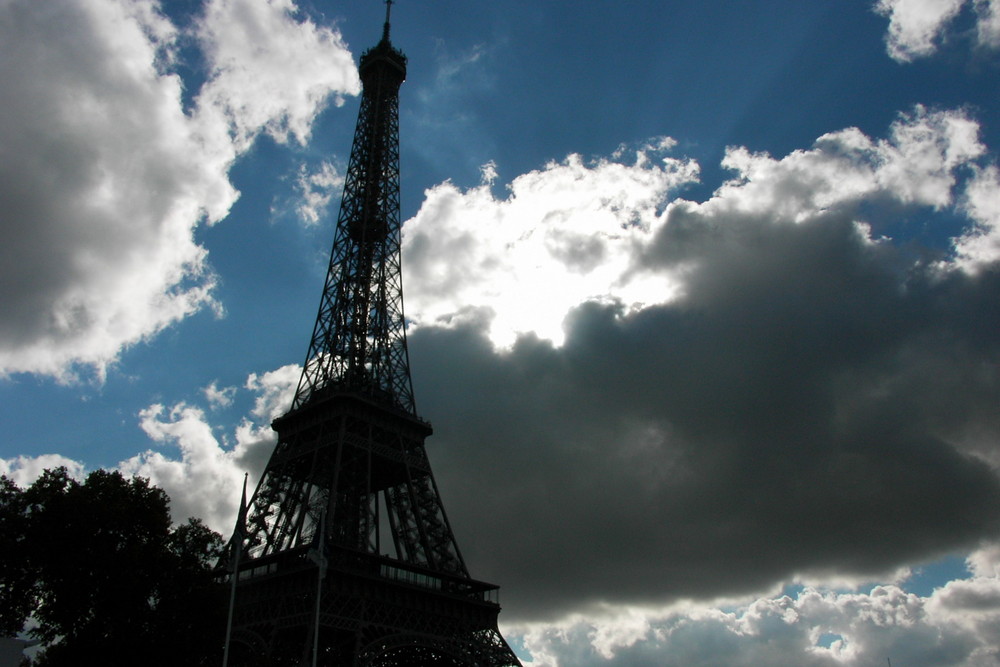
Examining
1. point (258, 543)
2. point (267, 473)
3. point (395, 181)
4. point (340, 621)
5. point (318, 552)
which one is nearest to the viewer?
point (318, 552)

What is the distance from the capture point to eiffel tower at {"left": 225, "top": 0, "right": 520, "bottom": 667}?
63.7 meters

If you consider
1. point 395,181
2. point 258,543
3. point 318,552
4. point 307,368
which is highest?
point 395,181

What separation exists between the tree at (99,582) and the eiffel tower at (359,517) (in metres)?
5.62

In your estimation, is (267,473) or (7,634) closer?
(7,634)

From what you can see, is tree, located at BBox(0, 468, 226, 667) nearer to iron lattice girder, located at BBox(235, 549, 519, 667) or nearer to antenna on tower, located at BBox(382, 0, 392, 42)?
iron lattice girder, located at BBox(235, 549, 519, 667)

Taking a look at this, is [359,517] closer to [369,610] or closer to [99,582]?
[369,610]

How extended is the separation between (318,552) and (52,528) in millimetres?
17022

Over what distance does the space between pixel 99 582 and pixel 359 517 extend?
29.3 meters

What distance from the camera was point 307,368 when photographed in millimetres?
83688

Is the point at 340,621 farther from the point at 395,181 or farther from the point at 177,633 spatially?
the point at 395,181

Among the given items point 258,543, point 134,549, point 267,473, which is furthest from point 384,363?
point 134,549

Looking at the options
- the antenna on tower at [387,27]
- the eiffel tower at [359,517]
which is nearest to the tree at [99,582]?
the eiffel tower at [359,517]

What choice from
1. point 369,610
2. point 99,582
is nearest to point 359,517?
point 369,610

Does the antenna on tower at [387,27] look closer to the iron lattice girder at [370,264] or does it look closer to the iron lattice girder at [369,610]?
the iron lattice girder at [370,264]
